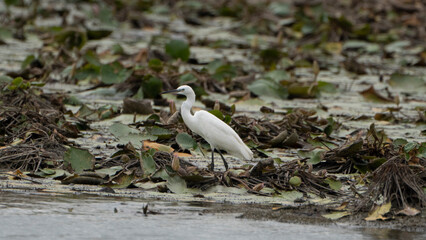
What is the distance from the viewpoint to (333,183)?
5883 mm

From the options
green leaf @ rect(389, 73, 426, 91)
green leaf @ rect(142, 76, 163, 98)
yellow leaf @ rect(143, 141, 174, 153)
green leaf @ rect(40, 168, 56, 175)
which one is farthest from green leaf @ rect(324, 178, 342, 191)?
green leaf @ rect(389, 73, 426, 91)

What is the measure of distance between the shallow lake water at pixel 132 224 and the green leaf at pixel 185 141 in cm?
150

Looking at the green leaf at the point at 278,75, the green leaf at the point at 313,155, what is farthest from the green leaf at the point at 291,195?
the green leaf at the point at 278,75

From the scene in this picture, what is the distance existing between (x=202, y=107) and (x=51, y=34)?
6.06 meters

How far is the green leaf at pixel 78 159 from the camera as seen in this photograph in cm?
589

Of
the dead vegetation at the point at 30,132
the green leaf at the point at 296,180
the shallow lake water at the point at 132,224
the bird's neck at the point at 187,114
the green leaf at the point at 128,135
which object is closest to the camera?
the shallow lake water at the point at 132,224

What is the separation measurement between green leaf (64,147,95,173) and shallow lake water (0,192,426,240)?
597mm

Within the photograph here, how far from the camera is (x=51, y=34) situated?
14242 millimetres

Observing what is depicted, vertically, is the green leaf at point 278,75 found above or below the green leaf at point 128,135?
below

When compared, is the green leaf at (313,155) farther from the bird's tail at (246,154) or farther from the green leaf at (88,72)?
the green leaf at (88,72)

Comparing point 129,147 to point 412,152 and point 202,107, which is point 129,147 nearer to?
point 412,152

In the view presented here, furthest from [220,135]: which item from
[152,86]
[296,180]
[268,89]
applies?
[268,89]

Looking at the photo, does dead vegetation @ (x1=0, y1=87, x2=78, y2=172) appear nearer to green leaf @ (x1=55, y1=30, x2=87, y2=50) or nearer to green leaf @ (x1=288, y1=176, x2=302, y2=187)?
green leaf @ (x1=288, y1=176, x2=302, y2=187)

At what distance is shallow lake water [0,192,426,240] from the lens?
4684mm
